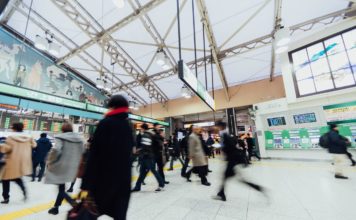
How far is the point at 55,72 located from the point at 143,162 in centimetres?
918

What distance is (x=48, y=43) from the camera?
18.5 ft

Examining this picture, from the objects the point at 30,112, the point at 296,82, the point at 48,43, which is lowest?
the point at 30,112

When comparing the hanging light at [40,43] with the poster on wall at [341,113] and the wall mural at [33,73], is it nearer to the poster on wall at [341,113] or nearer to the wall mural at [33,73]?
the wall mural at [33,73]

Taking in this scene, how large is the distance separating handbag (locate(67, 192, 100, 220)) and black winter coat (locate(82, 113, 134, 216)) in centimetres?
4

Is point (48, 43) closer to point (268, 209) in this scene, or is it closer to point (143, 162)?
point (143, 162)

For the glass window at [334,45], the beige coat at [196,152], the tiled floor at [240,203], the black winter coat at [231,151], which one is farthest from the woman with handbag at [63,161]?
the glass window at [334,45]

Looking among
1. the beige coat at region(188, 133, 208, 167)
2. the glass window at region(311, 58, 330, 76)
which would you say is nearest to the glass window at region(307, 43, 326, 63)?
the glass window at region(311, 58, 330, 76)

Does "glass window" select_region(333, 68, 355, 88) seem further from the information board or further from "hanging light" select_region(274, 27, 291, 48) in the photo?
"hanging light" select_region(274, 27, 291, 48)

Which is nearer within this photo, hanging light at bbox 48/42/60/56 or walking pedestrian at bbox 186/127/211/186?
walking pedestrian at bbox 186/127/211/186

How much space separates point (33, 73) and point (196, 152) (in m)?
9.18

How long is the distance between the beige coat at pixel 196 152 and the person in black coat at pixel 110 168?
2584mm

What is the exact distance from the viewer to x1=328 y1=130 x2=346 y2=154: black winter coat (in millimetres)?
3975

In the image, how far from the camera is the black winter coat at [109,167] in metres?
1.08

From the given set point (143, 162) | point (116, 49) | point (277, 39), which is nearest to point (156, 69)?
point (116, 49)
